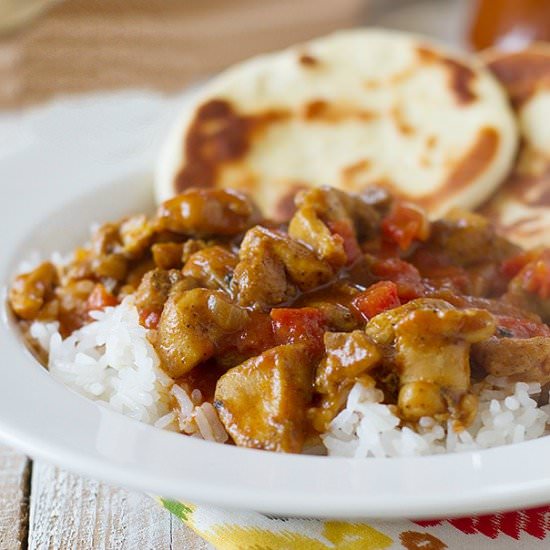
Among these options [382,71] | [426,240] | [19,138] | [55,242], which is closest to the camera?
[426,240]

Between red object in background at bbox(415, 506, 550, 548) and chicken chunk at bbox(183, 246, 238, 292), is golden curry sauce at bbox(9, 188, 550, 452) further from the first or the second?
red object in background at bbox(415, 506, 550, 548)

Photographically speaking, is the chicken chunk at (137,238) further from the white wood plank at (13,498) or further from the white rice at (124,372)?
the white wood plank at (13,498)

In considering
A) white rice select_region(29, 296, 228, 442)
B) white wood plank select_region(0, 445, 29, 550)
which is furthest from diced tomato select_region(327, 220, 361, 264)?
white wood plank select_region(0, 445, 29, 550)

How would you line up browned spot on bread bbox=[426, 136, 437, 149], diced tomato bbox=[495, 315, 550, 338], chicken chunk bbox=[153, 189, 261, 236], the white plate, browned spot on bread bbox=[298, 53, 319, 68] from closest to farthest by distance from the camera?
1. the white plate
2. diced tomato bbox=[495, 315, 550, 338]
3. chicken chunk bbox=[153, 189, 261, 236]
4. browned spot on bread bbox=[426, 136, 437, 149]
5. browned spot on bread bbox=[298, 53, 319, 68]

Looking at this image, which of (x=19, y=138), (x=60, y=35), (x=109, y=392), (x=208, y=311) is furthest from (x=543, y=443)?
(x=60, y=35)

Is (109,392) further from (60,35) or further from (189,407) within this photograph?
(60,35)

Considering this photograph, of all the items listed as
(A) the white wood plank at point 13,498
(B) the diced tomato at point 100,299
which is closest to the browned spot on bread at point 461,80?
(B) the diced tomato at point 100,299
